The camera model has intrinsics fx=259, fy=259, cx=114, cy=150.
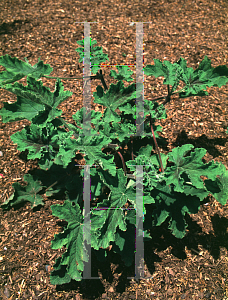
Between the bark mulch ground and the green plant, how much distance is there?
40 centimetres

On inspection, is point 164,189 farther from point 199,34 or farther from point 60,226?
point 199,34

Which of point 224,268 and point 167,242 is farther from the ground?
point 167,242

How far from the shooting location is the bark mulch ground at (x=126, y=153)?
321 cm

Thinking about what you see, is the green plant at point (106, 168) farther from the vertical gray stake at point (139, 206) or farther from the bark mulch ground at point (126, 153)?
the bark mulch ground at point (126, 153)

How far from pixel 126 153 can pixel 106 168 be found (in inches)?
50.7

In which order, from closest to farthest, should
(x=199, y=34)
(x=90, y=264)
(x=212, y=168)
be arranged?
1. (x=212, y=168)
2. (x=90, y=264)
3. (x=199, y=34)

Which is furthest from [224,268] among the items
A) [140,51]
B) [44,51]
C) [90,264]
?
[44,51]

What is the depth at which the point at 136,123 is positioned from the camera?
347cm

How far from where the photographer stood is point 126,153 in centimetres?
389

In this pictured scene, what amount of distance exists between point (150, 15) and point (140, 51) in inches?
38.7

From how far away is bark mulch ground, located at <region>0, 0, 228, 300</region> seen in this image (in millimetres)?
3207

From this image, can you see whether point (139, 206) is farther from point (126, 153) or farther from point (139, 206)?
point (126, 153)

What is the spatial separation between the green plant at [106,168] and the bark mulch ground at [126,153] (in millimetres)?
398

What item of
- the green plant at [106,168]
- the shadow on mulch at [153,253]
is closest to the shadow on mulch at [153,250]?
the shadow on mulch at [153,253]
